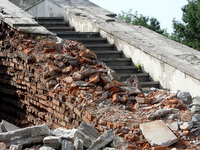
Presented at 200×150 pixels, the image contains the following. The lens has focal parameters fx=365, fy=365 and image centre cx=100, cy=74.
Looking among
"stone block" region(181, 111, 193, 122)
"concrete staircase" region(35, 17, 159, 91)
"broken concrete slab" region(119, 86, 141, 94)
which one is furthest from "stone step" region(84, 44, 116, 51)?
"stone block" region(181, 111, 193, 122)

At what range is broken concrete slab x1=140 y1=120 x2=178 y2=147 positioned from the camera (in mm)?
4285

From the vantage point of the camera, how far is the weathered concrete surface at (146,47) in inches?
261

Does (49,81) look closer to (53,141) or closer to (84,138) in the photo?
(84,138)

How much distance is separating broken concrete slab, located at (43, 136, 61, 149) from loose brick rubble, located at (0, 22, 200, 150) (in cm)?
8

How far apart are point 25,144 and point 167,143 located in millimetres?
1624

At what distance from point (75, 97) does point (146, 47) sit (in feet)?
8.06

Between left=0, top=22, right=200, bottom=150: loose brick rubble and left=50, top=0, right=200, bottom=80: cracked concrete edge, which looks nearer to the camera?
left=0, top=22, right=200, bottom=150: loose brick rubble

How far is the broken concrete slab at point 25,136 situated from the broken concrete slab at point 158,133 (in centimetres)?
119

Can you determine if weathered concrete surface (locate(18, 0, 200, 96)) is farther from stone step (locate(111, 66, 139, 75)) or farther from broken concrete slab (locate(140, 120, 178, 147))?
broken concrete slab (locate(140, 120, 178, 147))

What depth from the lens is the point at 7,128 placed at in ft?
14.8

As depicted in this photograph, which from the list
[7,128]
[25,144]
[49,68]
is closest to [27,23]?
[49,68]

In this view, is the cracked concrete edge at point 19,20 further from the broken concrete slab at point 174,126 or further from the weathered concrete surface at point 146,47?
the broken concrete slab at point 174,126

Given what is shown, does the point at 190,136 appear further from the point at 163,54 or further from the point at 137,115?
the point at 163,54

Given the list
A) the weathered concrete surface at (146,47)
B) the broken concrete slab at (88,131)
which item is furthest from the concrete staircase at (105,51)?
the broken concrete slab at (88,131)
